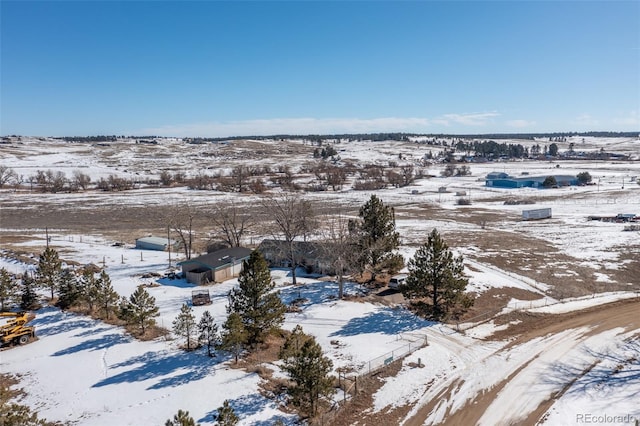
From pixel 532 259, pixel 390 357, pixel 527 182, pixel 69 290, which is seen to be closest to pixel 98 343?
pixel 69 290

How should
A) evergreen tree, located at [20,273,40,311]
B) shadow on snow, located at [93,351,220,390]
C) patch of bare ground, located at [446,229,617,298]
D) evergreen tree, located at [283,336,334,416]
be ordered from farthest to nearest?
patch of bare ground, located at [446,229,617,298], evergreen tree, located at [20,273,40,311], shadow on snow, located at [93,351,220,390], evergreen tree, located at [283,336,334,416]

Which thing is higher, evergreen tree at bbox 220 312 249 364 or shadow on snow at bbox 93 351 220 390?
evergreen tree at bbox 220 312 249 364

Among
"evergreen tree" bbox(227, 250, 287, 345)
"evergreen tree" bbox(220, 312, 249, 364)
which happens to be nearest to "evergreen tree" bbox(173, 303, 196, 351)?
"evergreen tree" bbox(227, 250, 287, 345)

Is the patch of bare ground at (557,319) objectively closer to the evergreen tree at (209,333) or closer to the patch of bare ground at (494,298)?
the patch of bare ground at (494,298)

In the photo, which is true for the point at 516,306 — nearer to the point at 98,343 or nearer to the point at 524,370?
the point at 524,370

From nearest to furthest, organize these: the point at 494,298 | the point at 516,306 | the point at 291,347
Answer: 1. the point at 291,347
2. the point at 516,306
3. the point at 494,298

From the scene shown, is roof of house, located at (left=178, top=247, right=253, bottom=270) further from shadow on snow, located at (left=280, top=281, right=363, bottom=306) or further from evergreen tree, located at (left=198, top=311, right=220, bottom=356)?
evergreen tree, located at (left=198, top=311, right=220, bottom=356)

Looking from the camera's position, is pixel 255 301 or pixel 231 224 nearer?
pixel 255 301
